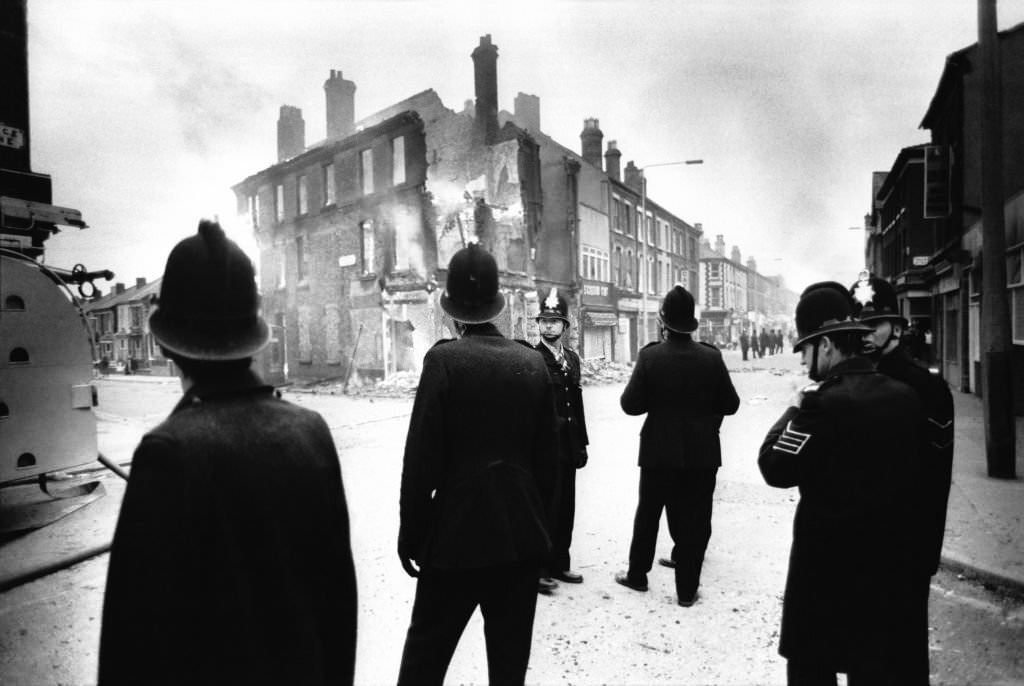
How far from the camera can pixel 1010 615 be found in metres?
3.93

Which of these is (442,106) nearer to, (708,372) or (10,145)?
(10,145)

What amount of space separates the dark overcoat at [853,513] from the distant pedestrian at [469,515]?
0.99m

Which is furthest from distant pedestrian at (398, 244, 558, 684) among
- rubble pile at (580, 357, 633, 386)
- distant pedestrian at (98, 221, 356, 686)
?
rubble pile at (580, 357, 633, 386)

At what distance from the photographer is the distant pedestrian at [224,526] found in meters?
1.21

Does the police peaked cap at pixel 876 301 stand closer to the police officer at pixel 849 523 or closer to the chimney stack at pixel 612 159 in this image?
the police officer at pixel 849 523

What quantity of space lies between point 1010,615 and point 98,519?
317 inches

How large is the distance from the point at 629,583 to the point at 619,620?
1.70 feet

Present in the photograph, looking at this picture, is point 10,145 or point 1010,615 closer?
point 1010,615

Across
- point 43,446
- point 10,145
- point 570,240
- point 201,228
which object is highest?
point 570,240

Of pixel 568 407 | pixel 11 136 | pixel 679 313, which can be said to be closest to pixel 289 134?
pixel 11 136

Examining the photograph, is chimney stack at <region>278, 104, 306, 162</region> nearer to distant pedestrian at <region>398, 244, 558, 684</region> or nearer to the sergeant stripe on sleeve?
distant pedestrian at <region>398, 244, 558, 684</region>

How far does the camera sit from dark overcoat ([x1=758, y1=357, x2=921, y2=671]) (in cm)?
217

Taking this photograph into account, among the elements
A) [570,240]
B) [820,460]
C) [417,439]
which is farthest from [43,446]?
[570,240]

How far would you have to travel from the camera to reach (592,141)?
114 feet
